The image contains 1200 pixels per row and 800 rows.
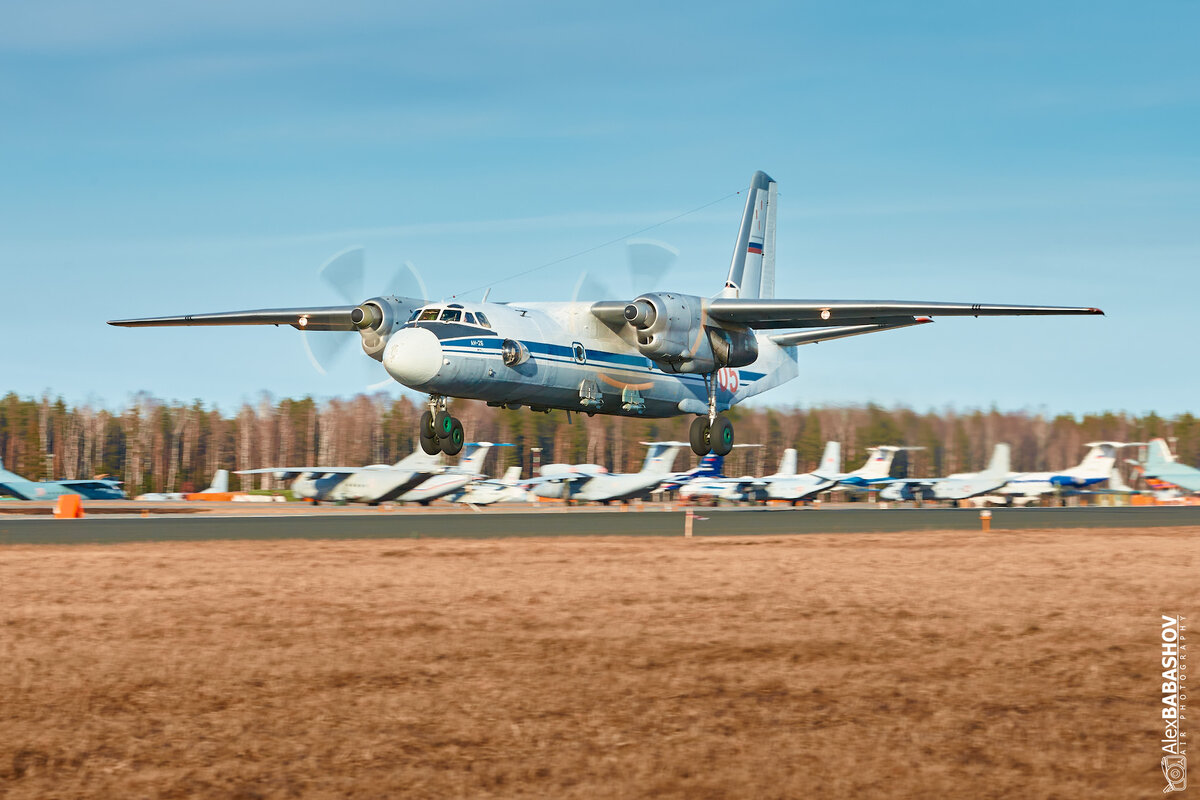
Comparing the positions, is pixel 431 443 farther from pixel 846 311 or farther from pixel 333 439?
pixel 333 439

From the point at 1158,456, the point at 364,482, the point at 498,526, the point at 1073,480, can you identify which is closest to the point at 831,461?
the point at 1073,480

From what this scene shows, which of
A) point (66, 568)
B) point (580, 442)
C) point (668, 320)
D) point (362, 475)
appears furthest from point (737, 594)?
point (580, 442)

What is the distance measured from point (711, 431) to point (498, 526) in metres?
10.8

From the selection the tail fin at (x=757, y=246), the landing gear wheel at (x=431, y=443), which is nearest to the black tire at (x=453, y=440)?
the landing gear wheel at (x=431, y=443)

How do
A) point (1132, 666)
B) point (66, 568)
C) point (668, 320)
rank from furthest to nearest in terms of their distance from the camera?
1. point (668, 320)
2. point (66, 568)
3. point (1132, 666)

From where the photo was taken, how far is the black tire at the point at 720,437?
30.1 metres

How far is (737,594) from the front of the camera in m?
19.6

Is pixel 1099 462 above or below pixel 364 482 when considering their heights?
above

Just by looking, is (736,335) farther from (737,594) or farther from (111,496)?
(111,496)

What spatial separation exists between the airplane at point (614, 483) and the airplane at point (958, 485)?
18686mm

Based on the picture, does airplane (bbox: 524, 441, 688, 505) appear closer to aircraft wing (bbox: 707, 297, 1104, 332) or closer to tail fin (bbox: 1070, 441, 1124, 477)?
tail fin (bbox: 1070, 441, 1124, 477)

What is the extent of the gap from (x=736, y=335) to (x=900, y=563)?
747cm

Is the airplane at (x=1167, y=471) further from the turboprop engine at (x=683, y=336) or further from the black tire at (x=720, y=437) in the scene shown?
the turboprop engine at (x=683, y=336)

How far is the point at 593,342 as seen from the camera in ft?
90.6
